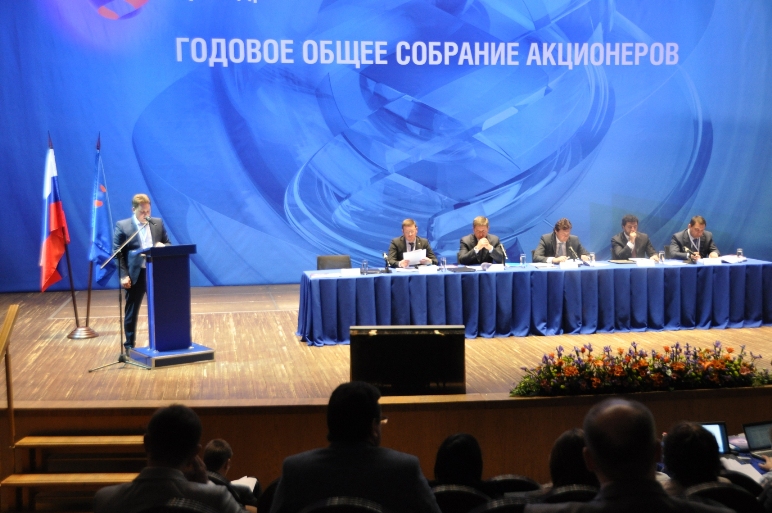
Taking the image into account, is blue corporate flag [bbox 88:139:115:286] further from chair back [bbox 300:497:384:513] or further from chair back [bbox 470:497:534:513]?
chair back [bbox 470:497:534:513]

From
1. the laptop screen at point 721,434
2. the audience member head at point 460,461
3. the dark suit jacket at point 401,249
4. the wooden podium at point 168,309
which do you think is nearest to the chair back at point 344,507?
the audience member head at point 460,461

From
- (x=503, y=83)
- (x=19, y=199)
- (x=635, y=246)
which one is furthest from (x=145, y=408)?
(x=503, y=83)

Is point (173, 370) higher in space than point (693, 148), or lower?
lower

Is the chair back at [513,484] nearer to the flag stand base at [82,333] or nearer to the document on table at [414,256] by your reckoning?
the document on table at [414,256]

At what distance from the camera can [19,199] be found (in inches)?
415

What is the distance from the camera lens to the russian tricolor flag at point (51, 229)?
24.9ft

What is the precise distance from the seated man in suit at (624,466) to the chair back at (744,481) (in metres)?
0.87

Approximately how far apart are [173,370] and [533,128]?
656 centimetres

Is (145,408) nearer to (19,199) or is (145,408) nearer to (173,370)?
(173,370)

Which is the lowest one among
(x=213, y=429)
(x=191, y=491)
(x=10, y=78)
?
(x=213, y=429)

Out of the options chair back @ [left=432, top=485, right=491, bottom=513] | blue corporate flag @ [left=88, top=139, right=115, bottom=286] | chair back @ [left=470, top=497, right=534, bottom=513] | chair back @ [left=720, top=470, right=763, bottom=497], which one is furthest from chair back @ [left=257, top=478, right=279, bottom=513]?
blue corporate flag @ [left=88, top=139, right=115, bottom=286]

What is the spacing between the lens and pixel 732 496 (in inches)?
99.9

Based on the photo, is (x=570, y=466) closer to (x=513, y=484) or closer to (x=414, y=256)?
(x=513, y=484)

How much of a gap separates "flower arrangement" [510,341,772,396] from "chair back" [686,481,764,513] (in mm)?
2536
